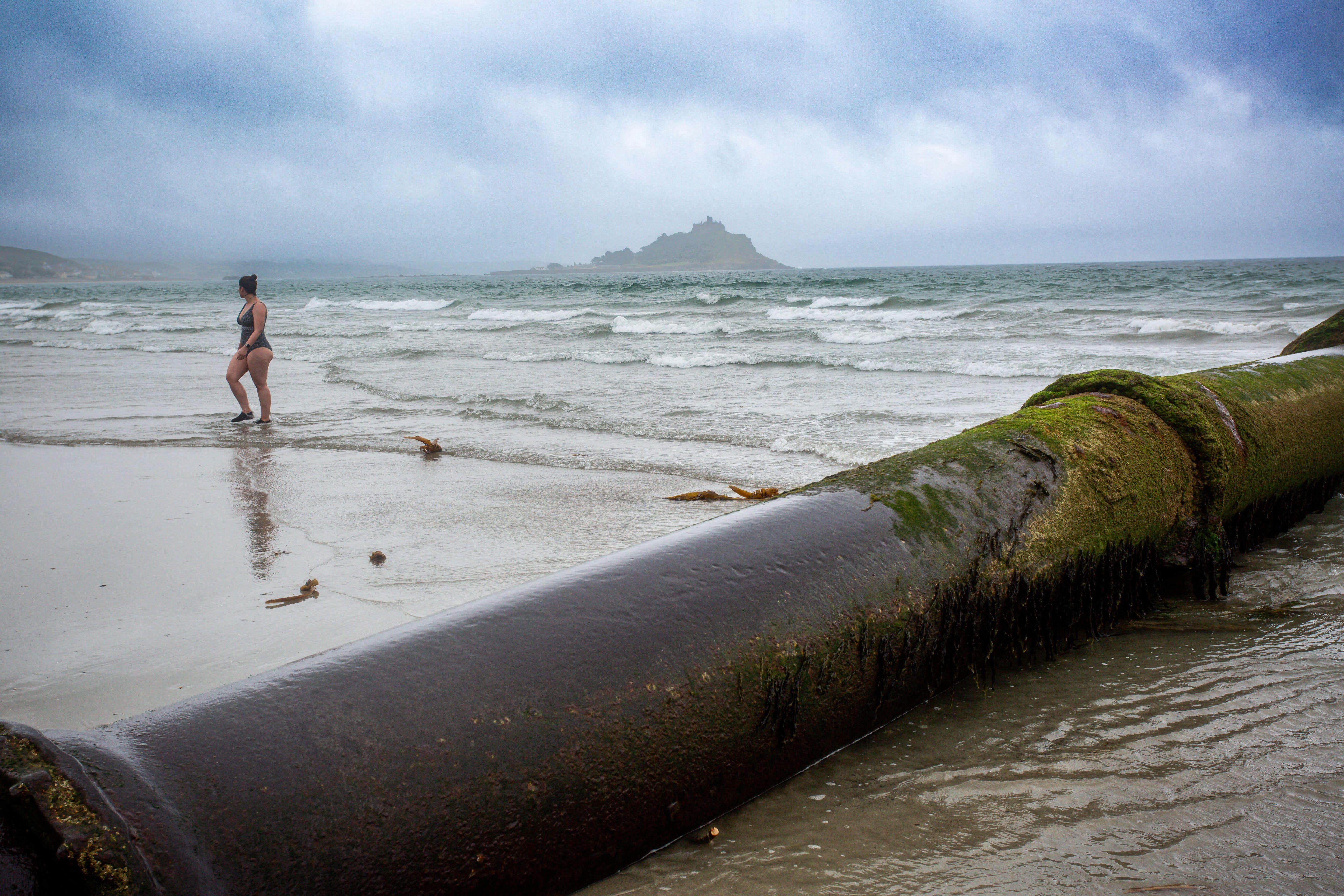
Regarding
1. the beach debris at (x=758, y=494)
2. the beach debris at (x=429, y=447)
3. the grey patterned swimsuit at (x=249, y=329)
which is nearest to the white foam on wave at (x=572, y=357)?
the grey patterned swimsuit at (x=249, y=329)

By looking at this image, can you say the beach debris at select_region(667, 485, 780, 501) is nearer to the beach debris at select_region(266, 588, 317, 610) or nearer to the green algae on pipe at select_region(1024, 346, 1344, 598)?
the green algae on pipe at select_region(1024, 346, 1344, 598)

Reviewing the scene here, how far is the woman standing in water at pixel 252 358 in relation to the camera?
29.6 feet

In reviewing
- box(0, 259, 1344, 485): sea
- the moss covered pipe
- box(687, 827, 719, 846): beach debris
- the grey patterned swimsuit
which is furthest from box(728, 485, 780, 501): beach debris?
the grey patterned swimsuit

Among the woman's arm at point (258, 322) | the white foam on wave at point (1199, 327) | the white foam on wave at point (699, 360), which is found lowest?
the white foam on wave at point (699, 360)

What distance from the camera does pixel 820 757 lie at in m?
2.04

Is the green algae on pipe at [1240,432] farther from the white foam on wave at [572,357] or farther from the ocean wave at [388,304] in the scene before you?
the ocean wave at [388,304]

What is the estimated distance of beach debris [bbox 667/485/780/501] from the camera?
5129mm

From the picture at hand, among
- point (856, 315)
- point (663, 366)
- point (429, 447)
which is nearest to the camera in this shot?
point (429, 447)

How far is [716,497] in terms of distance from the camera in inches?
206

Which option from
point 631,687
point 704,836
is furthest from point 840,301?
point 631,687

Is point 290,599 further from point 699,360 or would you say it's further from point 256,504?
point 699,360

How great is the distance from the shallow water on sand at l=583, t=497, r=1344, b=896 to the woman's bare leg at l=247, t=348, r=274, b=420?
27.8 feet

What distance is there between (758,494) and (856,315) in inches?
875

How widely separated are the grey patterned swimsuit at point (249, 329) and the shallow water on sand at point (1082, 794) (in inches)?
350
